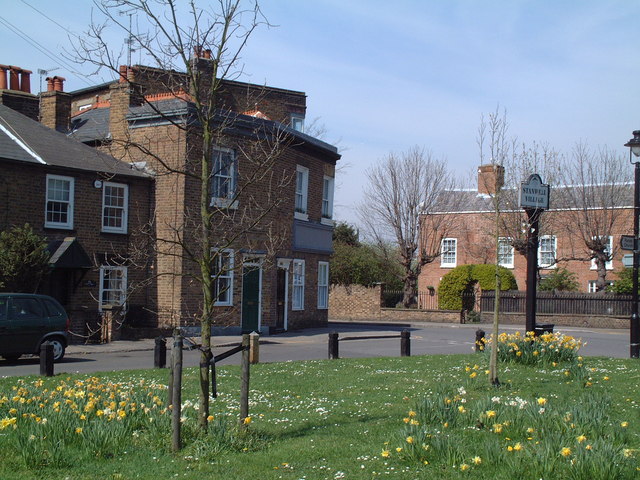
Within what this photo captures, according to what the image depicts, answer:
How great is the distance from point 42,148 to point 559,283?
2996cm

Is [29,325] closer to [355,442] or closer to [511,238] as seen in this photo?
[355,442]

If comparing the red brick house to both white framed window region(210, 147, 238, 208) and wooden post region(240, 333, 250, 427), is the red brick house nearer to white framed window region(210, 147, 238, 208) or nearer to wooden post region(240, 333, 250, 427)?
white framed window region(210, 147, 238, 208)

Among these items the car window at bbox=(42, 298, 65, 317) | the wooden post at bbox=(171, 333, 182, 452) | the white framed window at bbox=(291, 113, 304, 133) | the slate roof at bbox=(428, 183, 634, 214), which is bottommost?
the wooden post at bbox=(171, 333, 182, 452)

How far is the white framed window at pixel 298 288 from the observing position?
2930 cm

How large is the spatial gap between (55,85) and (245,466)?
93.3ft

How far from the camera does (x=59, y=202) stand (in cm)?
2358

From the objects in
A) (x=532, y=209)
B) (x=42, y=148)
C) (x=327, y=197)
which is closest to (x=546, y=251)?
(x=327, y=197)

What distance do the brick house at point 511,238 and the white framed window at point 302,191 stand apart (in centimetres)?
1365

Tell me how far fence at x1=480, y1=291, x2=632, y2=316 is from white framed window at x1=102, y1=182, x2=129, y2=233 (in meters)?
22.4

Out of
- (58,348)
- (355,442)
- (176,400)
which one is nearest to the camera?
(176,400)

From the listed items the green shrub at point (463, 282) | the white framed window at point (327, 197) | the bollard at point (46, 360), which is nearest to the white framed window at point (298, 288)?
the white framed window at point (327, 197)

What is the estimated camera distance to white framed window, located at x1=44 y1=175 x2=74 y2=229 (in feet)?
76.7

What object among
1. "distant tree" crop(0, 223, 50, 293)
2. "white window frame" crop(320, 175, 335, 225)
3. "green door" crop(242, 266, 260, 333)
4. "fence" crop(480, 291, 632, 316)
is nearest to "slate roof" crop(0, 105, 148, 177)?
"distant tree" crop(0, 223, 50, 293)

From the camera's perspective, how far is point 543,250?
4597 cm
